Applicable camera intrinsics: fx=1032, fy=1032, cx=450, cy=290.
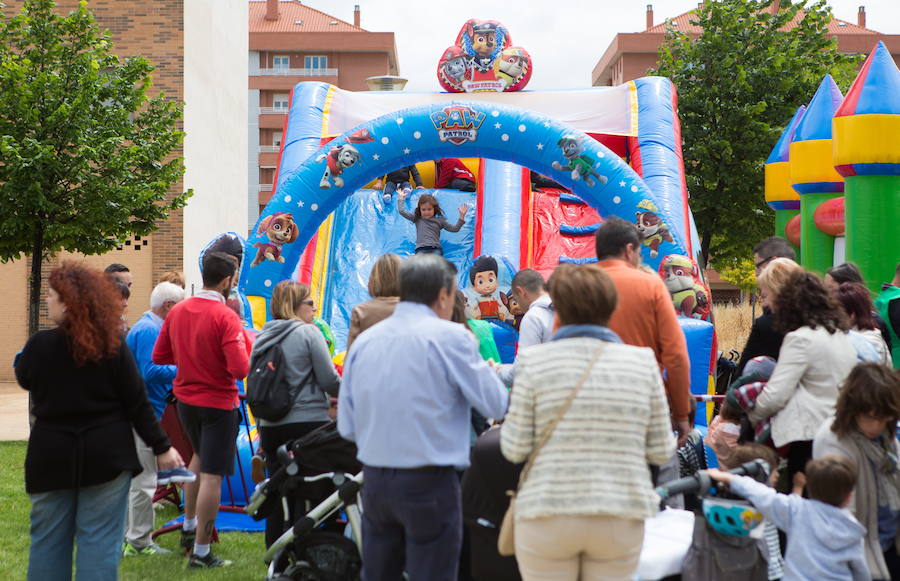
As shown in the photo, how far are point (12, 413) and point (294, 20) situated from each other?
45.3m

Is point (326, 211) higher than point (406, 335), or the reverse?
point (326, 211)

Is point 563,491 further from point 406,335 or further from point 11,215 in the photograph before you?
point 11,215

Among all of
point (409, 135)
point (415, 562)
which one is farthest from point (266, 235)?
point (415, 562)

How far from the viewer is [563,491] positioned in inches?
125

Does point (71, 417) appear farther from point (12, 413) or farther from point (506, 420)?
point (12, 413)

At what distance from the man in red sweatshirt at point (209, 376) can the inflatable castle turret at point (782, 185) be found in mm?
10933

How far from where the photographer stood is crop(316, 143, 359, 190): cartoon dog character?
8.92 metres

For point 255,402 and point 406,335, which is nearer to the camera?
point 406,335

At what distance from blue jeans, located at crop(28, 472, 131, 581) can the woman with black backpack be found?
3.89 feet

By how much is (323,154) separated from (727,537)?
586 centimetres

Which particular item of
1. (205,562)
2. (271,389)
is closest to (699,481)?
(271,389)

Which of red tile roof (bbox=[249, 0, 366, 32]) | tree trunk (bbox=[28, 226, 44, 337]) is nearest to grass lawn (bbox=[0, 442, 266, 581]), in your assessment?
tree trunk (bbox=[28, 226, 44, 337])

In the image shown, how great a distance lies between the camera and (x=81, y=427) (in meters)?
4.02

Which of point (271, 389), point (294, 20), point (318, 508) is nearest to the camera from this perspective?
point (318, 508)
